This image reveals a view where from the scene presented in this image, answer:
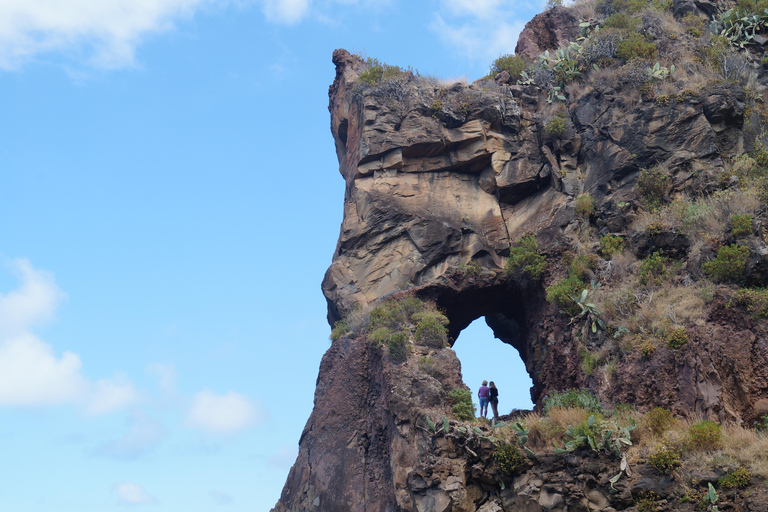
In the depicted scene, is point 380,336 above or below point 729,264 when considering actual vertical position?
above

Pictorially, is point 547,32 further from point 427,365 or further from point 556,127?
point 427,365

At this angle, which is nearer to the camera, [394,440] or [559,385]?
[394,440]

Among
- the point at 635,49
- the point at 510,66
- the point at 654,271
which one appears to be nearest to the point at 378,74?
the point at 510,66

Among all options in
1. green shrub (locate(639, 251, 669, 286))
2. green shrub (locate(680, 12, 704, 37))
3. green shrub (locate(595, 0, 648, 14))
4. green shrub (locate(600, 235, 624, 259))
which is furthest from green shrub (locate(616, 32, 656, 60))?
green shrub (locate(639, 251, 669, 286))

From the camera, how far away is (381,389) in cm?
2241

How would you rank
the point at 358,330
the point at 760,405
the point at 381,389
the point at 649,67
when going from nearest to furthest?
1. the point at 760,405
2. the point at 381,389
3. the point at 358,330
4. the point at 649,67

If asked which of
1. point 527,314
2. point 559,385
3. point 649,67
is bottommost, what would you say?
point 559,385

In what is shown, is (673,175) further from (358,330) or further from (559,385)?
(358,330)

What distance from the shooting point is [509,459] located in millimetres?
17969

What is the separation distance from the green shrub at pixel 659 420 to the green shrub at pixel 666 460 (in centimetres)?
85

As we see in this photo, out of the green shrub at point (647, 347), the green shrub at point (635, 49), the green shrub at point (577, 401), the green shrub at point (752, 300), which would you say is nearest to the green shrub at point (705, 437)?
the green shrub at point (577, 401)

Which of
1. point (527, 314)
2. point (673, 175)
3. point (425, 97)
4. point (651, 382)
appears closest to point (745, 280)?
point (651, 382)

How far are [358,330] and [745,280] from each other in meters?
11.5

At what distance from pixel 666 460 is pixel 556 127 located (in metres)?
14.1
